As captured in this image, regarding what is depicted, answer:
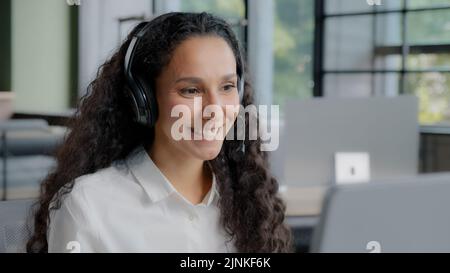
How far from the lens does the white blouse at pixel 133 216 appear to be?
581mm

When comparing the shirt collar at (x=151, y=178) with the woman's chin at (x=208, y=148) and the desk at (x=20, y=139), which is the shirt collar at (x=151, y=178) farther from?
the desk at (x=20, y=139)

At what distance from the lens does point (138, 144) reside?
674 mm

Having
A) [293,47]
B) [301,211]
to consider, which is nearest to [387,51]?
[293,47]

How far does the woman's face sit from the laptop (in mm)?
207

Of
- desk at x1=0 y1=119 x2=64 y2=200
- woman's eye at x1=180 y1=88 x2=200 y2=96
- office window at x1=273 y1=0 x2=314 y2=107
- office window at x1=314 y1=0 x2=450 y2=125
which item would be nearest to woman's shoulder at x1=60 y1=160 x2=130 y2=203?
woman's eye at x1=180 y1=88 x2=200 y2=96

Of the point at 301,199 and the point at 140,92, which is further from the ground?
the point at 140,92

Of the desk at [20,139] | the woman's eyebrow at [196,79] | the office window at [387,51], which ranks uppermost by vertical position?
the office window at [387,51]

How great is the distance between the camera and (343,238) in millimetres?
396

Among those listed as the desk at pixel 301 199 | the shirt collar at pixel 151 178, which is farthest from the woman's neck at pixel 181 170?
the desk at pixel 301 199

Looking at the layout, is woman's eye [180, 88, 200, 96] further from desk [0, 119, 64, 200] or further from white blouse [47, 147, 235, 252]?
desk [0, 119, 64, 200]

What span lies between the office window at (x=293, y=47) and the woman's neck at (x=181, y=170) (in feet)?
9.09

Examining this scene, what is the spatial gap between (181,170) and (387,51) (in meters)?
2.68

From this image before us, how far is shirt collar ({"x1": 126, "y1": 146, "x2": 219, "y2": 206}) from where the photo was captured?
24.2 inches

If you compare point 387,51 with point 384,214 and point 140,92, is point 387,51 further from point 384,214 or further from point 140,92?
point 384,214
